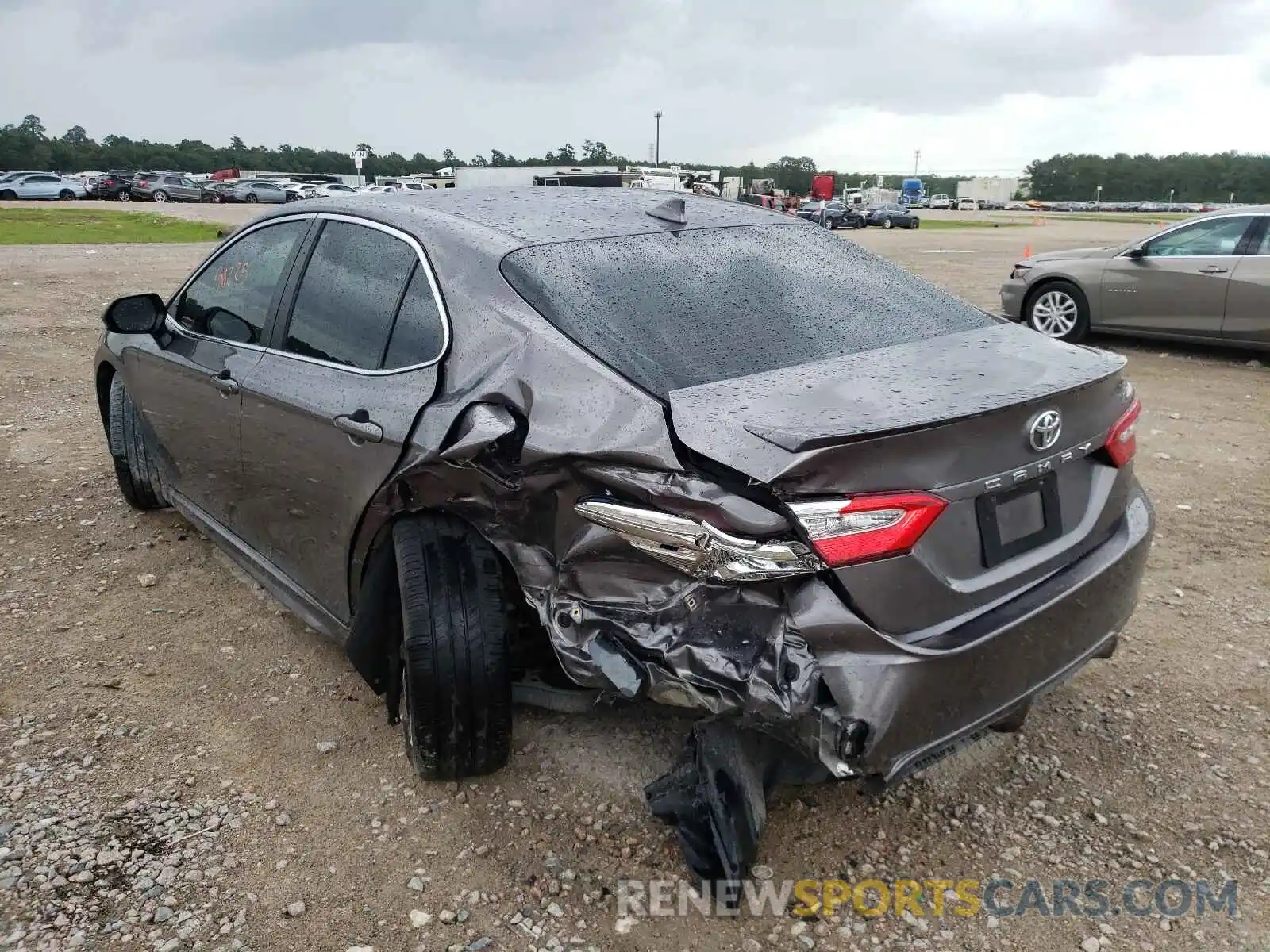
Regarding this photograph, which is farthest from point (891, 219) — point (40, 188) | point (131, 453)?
point (131, 453)

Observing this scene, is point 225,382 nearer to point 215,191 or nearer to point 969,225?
point 969,225

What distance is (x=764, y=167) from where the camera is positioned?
112 meters

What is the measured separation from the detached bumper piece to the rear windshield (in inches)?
34.1

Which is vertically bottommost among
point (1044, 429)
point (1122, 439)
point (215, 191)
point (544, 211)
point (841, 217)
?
point (841, 217)

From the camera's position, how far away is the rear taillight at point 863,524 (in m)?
2.12

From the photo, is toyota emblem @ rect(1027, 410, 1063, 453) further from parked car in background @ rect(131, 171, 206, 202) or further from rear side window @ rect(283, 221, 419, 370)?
parked car in background @ rect(131, 171, 206, 202)

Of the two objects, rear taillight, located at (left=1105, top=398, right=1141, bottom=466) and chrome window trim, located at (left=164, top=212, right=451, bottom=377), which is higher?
chrome window trim, located at (left=164, top=212, right=451, bottom=377)

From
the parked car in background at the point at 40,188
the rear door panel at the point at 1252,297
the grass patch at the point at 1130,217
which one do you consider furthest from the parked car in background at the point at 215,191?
the rear door panel at the point at 1252,297

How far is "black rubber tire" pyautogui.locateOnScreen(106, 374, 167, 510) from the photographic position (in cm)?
473

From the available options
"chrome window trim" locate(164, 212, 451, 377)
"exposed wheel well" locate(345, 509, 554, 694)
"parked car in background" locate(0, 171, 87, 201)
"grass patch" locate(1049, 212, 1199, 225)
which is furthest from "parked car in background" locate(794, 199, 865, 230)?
"exposed wheel well" locate(345, 509, 554, 694)

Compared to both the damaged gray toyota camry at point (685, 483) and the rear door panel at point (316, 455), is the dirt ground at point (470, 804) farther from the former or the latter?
the rear door panel at point (316, 455)

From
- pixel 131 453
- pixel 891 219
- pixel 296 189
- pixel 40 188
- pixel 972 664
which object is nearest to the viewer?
pixel 972 664

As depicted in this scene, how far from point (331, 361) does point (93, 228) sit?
27.5m

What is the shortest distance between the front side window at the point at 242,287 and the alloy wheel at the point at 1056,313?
817cm
